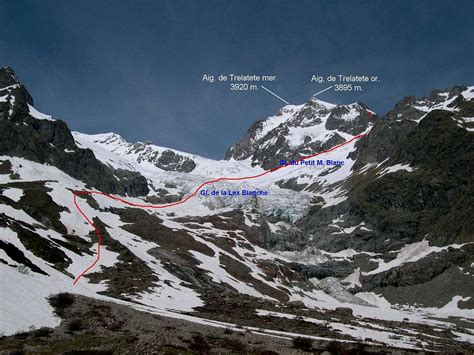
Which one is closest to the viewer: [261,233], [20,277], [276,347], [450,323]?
[276,347]

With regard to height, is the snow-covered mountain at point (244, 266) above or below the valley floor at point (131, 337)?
above

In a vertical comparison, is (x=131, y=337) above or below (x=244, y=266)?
below

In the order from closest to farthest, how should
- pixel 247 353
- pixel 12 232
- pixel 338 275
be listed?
pixel 247 353
pixel 12 232
pixel 338 275

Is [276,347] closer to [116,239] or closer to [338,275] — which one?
[116,239]

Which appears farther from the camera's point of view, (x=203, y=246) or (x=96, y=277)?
(x=203, y=246)

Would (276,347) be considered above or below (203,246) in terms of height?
below

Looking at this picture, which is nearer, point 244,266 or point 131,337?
point 131,337

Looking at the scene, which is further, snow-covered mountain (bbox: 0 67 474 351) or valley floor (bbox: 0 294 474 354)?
snow-covered mountain (bbox: 0 67 474 351)

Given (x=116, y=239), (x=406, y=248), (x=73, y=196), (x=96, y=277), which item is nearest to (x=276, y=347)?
(x=96, y=277)

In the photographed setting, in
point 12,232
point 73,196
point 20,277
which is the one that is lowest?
point 20,277

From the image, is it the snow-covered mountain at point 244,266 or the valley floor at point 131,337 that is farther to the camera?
the snow-covered mountain at point 244,266

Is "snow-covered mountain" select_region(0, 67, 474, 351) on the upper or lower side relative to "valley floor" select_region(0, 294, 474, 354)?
upper

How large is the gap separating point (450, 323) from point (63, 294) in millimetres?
91548

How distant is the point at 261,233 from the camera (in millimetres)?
186875
